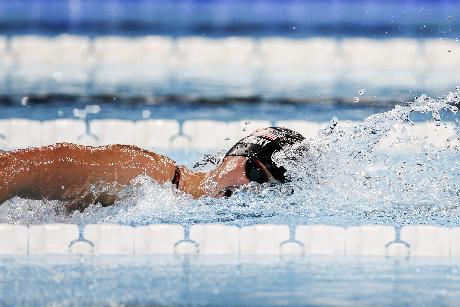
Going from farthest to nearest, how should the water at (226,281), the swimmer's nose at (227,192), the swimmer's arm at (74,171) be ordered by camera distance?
the swimmer's nose at (227,192)
the swimmer's arm at (74,171)
the water at (226,281)

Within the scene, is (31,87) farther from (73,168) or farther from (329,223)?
(73,168)

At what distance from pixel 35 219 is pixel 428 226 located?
1.57 meters

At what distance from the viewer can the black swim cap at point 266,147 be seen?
267cm

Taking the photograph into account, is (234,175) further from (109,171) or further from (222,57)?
(222,57)

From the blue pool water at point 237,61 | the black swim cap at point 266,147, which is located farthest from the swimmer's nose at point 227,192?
the blue pool water at point 237,61

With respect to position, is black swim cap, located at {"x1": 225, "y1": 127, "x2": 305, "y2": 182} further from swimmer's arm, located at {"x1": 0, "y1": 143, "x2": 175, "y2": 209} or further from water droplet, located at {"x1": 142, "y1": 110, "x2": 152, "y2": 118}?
water droplet, located at {"x1": 142, "y1": 110, "x2": 152, "y2": 118}

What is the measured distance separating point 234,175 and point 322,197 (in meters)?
0.38

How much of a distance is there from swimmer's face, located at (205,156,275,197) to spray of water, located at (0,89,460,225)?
3 centimetres

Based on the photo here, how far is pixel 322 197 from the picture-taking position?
285cm

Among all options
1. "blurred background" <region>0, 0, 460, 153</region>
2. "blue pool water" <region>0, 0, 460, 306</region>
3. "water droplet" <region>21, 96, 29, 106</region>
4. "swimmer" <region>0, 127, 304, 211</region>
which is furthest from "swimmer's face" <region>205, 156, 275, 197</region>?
"water droplet" <region>21, 96, 29, 106</region>

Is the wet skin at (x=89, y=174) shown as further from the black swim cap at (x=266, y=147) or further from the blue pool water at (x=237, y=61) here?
the blue pool water at (x=237, y=61)

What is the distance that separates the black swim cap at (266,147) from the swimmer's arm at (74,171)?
0.25m

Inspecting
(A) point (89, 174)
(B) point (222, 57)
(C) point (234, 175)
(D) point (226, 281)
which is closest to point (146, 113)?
(B) point (222, 57)

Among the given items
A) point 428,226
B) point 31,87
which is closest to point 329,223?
point 428,226
